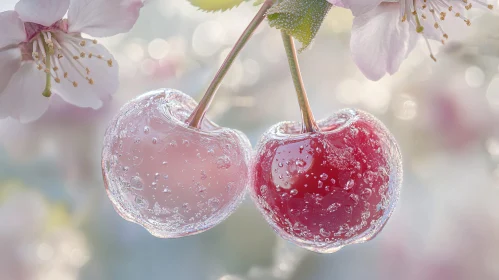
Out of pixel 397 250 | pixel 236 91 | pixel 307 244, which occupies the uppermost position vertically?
pixel 307 244

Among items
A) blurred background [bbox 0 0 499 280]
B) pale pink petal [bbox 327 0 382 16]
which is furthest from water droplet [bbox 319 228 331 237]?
blurred background [bbox 0 0 499 280]

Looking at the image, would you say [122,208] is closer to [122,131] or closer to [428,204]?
[122,131]

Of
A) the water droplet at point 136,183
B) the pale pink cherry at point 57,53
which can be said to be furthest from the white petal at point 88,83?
the water droplet at point 136,183

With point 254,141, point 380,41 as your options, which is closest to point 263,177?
point 380,41

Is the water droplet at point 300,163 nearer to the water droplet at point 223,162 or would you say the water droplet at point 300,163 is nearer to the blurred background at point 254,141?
the water droplet at point 223,162

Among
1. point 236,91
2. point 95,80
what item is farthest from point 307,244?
point 236,91
